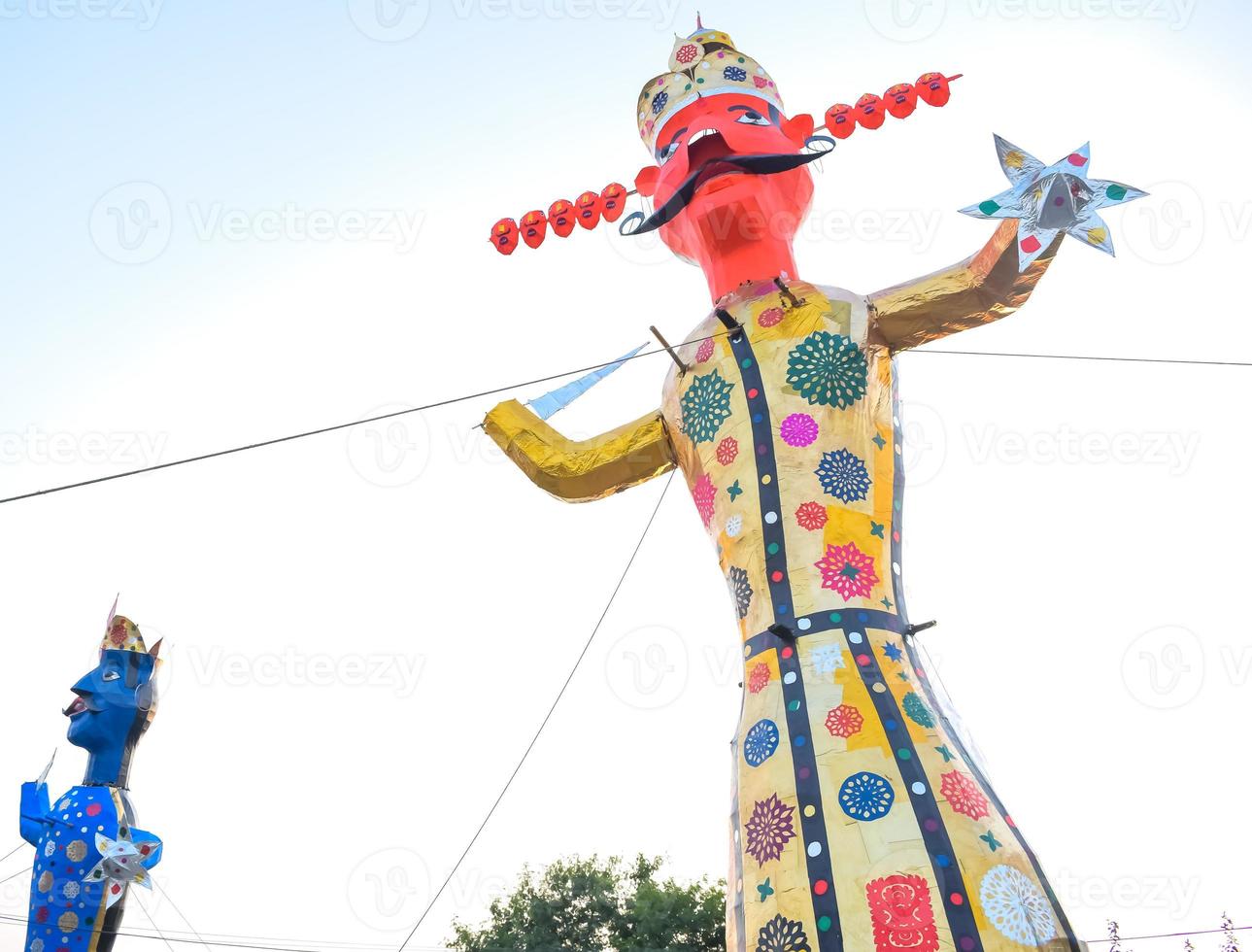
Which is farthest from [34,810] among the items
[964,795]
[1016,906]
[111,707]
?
[1016,906]

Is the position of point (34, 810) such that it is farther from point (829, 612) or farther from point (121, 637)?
point (829, 612)

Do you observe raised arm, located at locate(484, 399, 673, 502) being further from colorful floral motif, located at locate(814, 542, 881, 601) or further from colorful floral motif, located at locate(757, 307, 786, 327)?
colorful floral motif, located at locate(814, 542, 881, 601)

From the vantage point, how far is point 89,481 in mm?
4480

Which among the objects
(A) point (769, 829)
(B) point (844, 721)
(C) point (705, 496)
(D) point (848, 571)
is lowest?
(A) point (769, 829)

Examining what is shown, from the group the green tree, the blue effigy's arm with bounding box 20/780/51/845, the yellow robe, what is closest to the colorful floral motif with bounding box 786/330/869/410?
the yellow robe

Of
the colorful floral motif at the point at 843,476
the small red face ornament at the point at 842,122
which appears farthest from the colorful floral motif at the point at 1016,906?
the small red face ornament at the point at 842,122

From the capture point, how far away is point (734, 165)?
17.8ft

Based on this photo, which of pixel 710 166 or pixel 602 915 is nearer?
pixel 710 166

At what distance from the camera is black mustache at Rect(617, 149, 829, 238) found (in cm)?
529

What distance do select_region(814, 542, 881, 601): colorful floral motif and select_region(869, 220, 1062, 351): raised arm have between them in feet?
3.57

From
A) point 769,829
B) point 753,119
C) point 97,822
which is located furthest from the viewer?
point 97,822

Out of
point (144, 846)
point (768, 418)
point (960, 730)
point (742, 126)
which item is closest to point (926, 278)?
point (768, 418)

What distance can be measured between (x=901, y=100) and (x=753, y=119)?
728mm

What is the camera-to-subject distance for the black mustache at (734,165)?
5.29 meters
